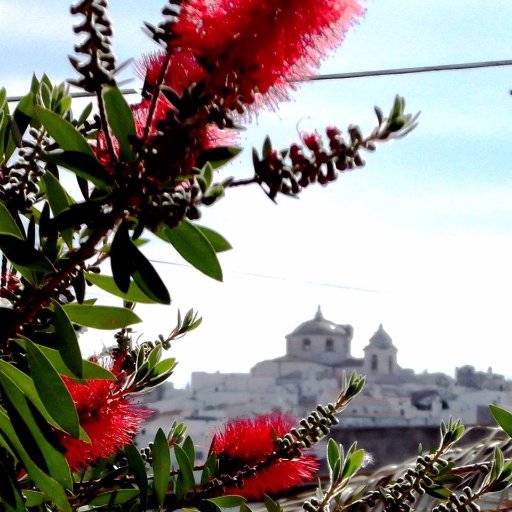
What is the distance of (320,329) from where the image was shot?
33.6 metres

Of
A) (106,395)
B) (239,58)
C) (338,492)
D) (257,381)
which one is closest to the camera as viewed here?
(239,58)

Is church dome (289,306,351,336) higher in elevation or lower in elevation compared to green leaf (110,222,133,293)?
higher

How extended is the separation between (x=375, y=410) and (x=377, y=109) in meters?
25.1

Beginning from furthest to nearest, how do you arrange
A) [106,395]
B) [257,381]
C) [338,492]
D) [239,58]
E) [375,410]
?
[257,381] < [375,410] < [338,492] < [106,395] < [239,58]

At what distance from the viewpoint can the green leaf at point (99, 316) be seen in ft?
1.86

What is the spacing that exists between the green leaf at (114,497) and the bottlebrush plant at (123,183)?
0.03 metres

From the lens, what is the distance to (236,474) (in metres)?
0.73

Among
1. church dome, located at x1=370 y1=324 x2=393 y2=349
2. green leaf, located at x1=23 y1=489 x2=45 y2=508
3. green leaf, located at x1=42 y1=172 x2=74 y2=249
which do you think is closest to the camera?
green leaf, located at x1=42 y1=172 x2=74 y2=249

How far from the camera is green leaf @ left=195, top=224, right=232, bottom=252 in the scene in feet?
1.62

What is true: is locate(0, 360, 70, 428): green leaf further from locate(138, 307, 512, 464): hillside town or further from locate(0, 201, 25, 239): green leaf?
locate(138, 307, 512, 464): hillside town

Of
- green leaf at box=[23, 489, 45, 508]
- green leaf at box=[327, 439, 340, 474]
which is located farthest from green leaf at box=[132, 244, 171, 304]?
green leaf at box=[327, 439, 340, 474]

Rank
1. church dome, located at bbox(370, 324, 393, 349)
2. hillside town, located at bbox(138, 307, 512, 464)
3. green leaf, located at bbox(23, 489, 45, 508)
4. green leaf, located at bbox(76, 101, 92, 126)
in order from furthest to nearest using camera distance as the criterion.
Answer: church dome, located at bbox(370, 324, 393, 349), hillside town, located at bbox(138, 307, 512, 464), green leaf, located at bbox(76, 101, 92, 126), green leaf, located at bbox(23, 489, 45, 508)

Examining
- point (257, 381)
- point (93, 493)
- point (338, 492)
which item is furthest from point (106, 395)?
point (257, 381)

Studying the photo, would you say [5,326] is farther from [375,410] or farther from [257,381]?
[257,381]
